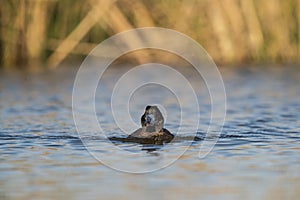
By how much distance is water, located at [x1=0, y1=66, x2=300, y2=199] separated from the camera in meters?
5.92

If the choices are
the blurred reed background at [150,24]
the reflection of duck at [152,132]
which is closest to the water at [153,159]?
the reflection of duck at [152,132]

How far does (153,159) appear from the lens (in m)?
7.30

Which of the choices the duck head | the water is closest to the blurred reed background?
the water

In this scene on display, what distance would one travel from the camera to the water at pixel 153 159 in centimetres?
592

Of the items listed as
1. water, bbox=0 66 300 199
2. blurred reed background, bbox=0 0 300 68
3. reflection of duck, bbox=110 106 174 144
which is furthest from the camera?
blurred reed background, bbox=0 0 300 68

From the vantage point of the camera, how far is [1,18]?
1602 centimetres

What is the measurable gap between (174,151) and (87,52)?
30.4 ft

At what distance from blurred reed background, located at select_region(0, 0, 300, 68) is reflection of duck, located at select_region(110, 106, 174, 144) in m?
7.48

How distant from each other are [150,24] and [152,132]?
8210 mm

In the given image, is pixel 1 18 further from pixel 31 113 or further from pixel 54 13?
pixel 31 113

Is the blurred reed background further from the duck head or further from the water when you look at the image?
the duck head

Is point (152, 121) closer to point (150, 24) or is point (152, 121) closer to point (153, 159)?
point (153, 159)

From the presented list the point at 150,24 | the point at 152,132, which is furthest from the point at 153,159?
the point at 150,24

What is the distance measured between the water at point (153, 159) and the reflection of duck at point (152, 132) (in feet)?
0.62
